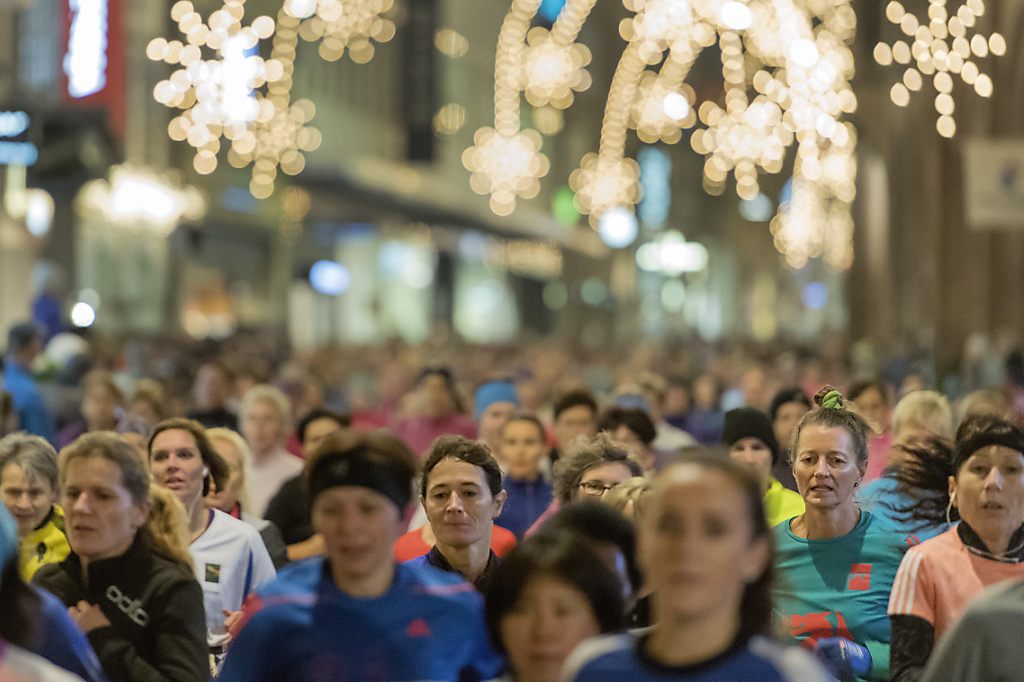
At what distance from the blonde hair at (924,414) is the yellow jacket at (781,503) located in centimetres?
168

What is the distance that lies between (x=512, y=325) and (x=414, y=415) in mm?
72125

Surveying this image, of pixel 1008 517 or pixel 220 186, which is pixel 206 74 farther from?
pixel 220 186

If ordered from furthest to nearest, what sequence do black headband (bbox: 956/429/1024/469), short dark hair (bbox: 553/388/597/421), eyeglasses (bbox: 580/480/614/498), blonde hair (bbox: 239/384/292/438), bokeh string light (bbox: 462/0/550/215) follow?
bokeh string light (bbox: 462/0/550/215) → short dark hair (bbox: 553/388/597/421) → blonde hair (bbox: 239/384/292/438) → eyeglasses (bbox: 580/480/614/498) → black headband (bbox: 956/429/1024/469)

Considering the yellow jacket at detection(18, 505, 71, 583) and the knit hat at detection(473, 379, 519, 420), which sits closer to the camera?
the yellow jacket at detection(18, 505, 71, 583)

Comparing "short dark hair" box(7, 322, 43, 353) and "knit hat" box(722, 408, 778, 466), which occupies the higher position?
"short dark hair" box(7, 322, 43, 353)

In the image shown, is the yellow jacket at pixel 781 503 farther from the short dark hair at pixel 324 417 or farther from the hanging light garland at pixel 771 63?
the hanging light garland at pixel 771 63

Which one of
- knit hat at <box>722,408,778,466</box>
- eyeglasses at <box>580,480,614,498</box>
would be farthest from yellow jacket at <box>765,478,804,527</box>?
eyeglasses at <box>580,480,614,498</box>

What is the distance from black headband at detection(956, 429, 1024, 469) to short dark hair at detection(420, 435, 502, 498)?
1654mm

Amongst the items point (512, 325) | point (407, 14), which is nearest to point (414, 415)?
point (407, 14)

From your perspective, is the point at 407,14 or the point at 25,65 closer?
the point at 25,65

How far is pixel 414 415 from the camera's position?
16703mm

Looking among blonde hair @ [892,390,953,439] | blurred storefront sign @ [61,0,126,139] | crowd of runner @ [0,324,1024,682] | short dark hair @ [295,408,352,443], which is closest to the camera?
crowd of runner @ [0,324,1024,682]

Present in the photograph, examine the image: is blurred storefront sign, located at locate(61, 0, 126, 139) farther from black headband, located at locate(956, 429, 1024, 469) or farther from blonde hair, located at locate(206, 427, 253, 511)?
black headband, located at locate(956, 429, 1024, 469)

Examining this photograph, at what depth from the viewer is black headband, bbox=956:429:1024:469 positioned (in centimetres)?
705
